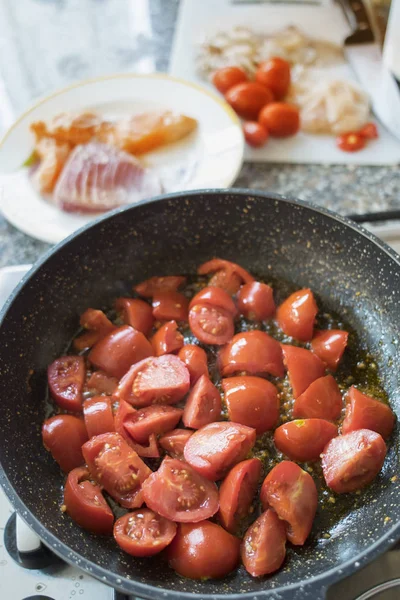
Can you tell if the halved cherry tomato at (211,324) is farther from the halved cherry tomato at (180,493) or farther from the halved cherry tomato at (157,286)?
the halved cherry tomato at (180,493)

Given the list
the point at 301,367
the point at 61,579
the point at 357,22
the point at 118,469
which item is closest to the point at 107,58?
the point at 357,22

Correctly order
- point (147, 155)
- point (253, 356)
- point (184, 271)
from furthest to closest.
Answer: point (147, 155) → point (184, 271) → point (253, 356)

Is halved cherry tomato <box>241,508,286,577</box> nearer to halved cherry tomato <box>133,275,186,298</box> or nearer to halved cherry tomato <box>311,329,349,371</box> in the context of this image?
halved cherry tomato <box>311,329,349,371</box>

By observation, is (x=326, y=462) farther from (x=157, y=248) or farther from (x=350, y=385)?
(x=157, y=248)

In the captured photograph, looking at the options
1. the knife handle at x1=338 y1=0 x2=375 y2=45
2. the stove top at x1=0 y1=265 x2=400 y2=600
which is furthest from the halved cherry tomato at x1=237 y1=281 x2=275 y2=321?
the knife handle at x1=338 y1=0 x2=375 y2=45

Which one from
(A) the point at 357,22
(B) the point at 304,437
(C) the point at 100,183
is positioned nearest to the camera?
(B) the point at 304,437

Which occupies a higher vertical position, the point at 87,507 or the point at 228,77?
A: the point at 228,77

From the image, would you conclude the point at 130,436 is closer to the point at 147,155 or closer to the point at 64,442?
the point at 64,442
